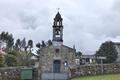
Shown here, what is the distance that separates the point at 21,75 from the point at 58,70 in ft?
20.7

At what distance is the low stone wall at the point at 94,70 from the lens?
135ft

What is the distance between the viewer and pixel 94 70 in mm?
41344

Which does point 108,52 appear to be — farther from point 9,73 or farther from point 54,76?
point 9,73

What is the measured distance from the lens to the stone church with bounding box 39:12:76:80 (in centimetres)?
4434

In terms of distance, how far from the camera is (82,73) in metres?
41.0

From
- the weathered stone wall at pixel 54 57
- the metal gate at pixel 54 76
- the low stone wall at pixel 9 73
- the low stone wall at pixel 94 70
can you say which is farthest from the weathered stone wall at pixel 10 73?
the low stone wall at pixel 94 70

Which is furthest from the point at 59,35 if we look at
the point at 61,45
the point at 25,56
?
the point at 25,56

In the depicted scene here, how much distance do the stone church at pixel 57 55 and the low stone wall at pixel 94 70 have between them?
8.86ft

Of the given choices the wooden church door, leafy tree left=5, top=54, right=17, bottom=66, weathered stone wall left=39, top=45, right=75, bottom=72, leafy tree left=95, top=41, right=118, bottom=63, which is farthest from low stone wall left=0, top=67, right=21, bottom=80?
leafy tree left=95, top=41, right=118, bottom=63

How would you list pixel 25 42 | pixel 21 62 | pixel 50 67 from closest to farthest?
pixel 50 67, pixel 21 62, pixel 25 42

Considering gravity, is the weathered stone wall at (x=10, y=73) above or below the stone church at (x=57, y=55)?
below

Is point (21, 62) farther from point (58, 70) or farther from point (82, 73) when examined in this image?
point (82, 73)

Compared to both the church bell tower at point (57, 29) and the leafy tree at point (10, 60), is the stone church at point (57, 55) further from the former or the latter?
the leafy tree at point (10, 60)

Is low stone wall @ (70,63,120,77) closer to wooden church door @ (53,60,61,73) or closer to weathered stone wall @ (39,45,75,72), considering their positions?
weathered stone wall @ (39,45,75,72)
